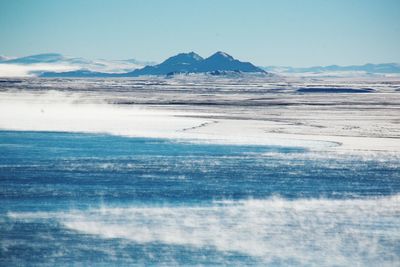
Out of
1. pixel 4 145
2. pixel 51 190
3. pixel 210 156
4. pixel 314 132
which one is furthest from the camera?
pixel 314 132

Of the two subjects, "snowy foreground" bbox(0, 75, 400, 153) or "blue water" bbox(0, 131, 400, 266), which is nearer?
"blue water" bbox(0, 131, 400, 266)

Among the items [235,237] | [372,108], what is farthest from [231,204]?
[372,108]

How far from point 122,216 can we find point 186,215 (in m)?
1.58

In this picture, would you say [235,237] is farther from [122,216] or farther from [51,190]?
[51,190]

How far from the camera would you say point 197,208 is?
17484 mm

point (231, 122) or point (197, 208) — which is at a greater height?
point (197, 208)

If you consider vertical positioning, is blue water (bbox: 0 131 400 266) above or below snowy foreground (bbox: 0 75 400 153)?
above

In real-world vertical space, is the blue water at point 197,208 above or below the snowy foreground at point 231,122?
above

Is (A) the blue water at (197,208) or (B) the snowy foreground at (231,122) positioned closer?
(A) the blue water at (197,208)

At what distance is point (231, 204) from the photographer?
18016 mm

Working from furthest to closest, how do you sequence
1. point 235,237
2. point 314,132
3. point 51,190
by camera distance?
point 314,132 → point 51,190 → point 235,237

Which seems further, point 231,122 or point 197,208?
point 231,122

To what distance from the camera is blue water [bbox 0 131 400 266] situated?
1402 cm

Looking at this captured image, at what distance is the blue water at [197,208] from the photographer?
1402 centimetres
